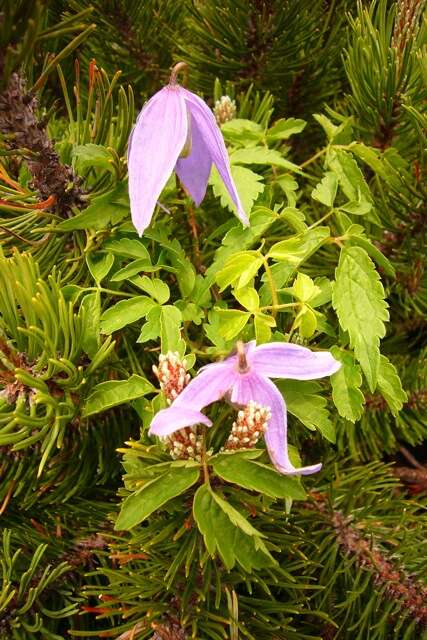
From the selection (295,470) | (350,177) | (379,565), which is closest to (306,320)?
(295,470)

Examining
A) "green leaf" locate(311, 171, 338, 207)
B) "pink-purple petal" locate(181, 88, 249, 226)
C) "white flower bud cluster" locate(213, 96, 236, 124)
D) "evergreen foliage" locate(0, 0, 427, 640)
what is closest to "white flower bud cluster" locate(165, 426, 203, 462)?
"evergreen foliage" locate(0, 0, 427, 640)

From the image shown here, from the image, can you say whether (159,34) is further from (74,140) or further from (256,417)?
(256,417)

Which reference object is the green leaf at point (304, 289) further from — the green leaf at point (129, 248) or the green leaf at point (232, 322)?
the green leaf at point (129, 248)

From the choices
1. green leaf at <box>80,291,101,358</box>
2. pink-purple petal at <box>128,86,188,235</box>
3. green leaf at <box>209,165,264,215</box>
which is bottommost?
green leaf at <box>80,291,101,358</box>

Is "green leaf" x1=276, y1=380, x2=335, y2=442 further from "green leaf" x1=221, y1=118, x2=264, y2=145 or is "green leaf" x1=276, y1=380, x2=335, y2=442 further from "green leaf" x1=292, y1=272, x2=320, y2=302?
"green leaf" x1=221, y1=118, x2=264, y2=145

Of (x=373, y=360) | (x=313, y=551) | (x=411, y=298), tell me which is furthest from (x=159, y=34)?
(x=313, y=551)
